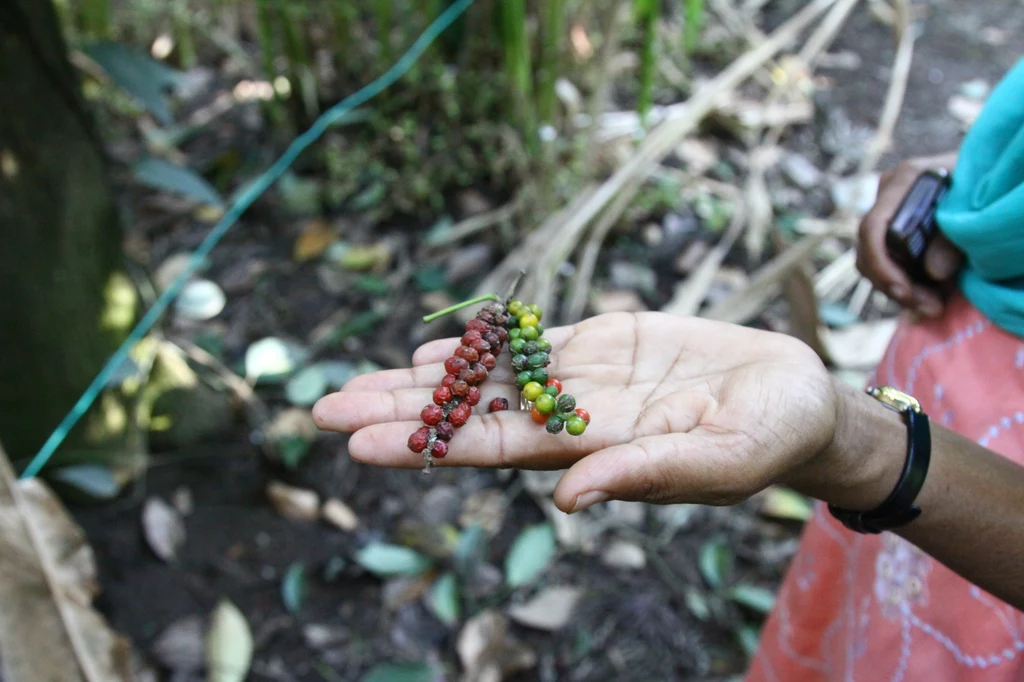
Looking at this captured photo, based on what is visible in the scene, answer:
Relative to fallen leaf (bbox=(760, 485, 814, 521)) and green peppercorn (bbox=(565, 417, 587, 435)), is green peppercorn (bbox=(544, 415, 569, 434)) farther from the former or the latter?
fallen leaf (bbox=(760, 485, 814, 521))

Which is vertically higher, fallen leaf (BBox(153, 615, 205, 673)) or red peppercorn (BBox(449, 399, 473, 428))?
red peppercorn (BBox(449, 399, 473, 428))

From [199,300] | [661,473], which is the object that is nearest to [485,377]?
[661,473]

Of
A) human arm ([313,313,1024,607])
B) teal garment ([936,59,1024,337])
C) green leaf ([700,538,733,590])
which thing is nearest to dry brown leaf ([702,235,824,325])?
green leaf ([700,538,733,590])

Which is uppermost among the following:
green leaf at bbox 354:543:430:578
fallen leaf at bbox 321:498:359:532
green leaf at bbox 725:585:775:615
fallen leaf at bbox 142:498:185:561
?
fallen leaf at bbox 142:498:185:561

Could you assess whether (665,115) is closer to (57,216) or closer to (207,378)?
(207,378)

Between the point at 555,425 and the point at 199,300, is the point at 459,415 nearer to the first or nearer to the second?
the point at 555,425

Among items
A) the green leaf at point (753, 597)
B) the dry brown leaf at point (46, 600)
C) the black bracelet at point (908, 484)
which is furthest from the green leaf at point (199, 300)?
the black bracelet at point (908, 484)

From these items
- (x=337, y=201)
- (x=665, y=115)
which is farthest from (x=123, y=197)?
(x=665, y=115)
